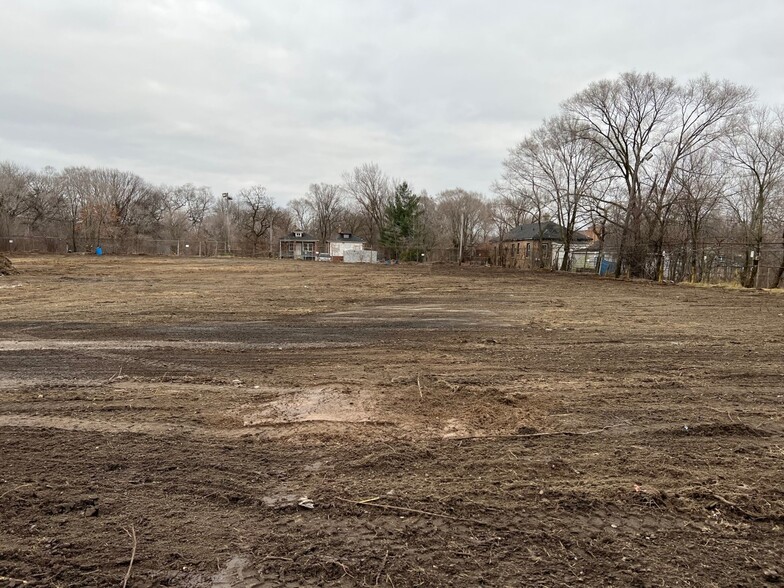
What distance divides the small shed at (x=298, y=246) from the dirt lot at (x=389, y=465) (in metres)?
78.4

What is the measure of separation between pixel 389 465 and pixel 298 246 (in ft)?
281

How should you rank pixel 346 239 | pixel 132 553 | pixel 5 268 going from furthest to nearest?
pixel 346 239 → pixel 5 268 → pixel 132 553

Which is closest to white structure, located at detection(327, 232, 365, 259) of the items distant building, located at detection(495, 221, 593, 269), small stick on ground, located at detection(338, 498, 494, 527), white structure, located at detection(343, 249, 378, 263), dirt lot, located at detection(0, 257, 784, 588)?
white structure, located at detection(343, 249, 378, 263)

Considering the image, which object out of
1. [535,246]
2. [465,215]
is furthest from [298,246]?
[535,246]

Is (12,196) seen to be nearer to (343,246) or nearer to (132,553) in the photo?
(343,246)

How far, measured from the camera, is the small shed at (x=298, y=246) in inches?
3376

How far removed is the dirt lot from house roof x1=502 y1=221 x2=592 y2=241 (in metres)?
62.0

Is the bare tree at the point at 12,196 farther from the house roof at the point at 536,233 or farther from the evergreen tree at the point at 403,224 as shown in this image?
the house roof at the point at 536,233

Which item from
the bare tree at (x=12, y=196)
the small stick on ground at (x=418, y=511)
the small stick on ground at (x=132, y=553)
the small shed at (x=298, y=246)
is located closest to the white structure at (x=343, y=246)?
the small shed at (x=298, y=246)

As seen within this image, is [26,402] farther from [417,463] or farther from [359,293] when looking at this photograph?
[359,293]

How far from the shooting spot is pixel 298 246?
86.8 m

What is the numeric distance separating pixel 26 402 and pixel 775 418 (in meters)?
8.10

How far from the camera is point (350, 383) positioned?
19.7 feet

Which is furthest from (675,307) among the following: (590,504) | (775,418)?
(590,504)
